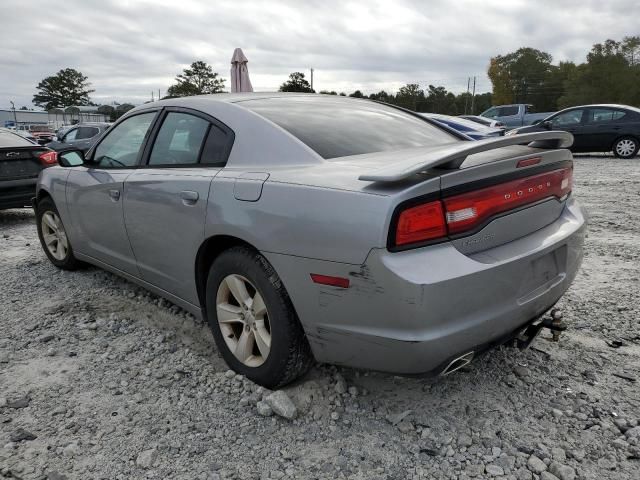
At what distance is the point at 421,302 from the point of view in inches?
71.8

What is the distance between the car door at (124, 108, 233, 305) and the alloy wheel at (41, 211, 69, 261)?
5.03 feet

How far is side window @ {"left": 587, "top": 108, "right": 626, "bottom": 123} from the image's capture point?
44.5 ft

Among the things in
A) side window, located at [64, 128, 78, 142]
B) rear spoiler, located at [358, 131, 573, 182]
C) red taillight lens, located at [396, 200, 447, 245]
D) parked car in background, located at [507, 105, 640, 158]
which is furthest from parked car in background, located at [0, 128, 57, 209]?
parked car in background, located at [507, 105, 640, 158]

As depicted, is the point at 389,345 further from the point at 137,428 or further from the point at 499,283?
the point at 137,428

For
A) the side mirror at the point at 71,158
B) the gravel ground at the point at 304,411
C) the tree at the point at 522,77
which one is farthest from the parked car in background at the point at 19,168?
the tree at the point at 522,77

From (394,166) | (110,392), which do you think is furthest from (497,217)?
(110,392)

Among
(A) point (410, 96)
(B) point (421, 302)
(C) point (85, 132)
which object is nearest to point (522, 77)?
(A) point (410, 96)

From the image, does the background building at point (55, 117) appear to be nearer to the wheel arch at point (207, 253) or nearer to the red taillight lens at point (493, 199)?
the wheel arch at point (207, 253)

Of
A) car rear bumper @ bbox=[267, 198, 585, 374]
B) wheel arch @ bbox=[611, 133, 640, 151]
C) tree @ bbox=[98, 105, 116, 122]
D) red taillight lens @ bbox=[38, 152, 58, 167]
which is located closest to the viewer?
car rear bumper @ bbox=[267, 198, 585, 374]

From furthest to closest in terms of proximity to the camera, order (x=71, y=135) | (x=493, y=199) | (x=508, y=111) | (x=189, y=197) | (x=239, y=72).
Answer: (x=508, y=111) < (x=71, y=135) < (x=239, y=72) < (x=189, y=197) < (x=493, y=199)

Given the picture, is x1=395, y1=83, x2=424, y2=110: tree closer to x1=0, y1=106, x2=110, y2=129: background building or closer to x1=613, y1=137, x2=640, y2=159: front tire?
x1=0, y1=106, x2=110, y2=129: background building

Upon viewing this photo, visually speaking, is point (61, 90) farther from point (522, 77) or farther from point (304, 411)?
point (304, 411)

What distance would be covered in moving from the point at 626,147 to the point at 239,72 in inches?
408

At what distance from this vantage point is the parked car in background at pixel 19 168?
6781 millimetres
